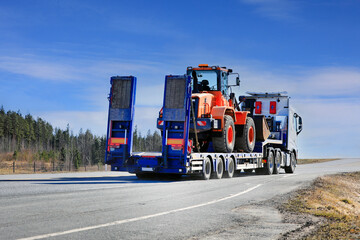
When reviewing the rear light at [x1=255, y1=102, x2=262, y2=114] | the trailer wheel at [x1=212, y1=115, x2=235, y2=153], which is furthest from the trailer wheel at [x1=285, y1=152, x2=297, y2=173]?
the trailer wheel at [x1=212, y1=115, x2=235, y2=153]

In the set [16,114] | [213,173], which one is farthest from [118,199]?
[16,114]

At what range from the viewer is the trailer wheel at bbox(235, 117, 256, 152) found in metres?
22.9

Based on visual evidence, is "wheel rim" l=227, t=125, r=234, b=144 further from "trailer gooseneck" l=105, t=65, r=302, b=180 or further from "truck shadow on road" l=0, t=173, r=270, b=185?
"truck shadow on road" l=0, t=173, r=270, b=185

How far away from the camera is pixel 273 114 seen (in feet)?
92.3

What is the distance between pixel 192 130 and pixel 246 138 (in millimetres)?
3907

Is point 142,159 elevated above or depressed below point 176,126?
below

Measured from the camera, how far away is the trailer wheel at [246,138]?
2292 centimetres

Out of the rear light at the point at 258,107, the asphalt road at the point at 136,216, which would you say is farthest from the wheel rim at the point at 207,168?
the rear light at the point at 258,107

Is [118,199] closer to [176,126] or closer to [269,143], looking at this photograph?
[176,126]

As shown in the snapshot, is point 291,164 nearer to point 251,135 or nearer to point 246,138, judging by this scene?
point 251,135

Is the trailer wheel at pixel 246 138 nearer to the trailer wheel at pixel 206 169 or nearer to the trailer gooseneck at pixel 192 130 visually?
the trailer gooseneck at pixel 192 130

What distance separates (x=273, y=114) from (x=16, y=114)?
119038mm

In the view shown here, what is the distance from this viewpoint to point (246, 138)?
23000 millimetres

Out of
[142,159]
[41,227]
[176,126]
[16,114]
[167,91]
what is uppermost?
[16,114]
